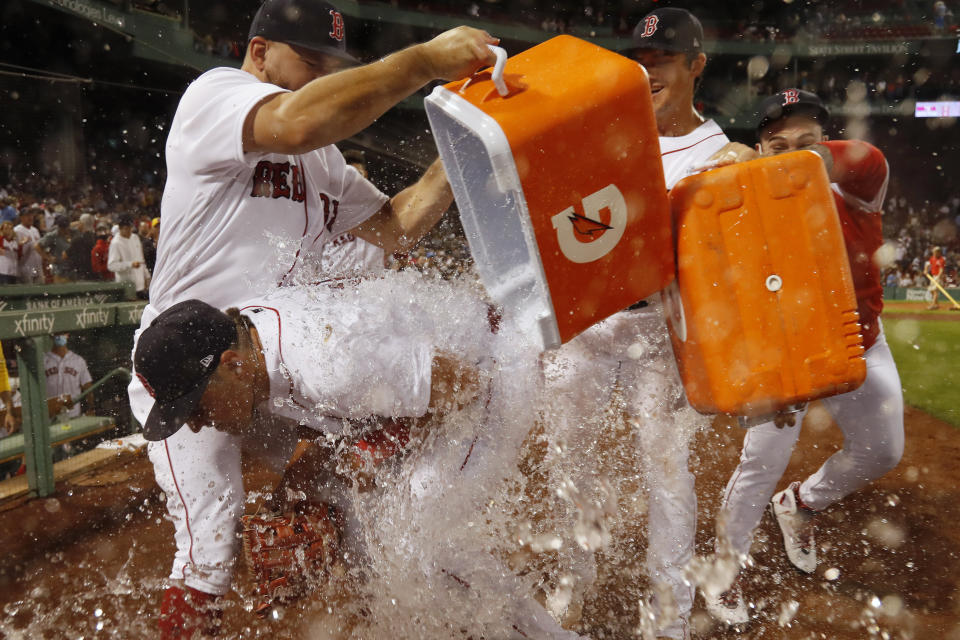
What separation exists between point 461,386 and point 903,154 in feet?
103

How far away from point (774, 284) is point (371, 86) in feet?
3.54

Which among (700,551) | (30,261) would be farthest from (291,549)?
(30,261)

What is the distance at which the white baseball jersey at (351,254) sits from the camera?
2.64 metres

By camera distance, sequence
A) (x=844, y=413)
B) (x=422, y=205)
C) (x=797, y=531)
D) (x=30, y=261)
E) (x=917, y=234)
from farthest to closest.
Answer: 1. (x=917, y=234)
2. (x=30, y=261)
3. (x=797, y=531)
4. (x=844, y=413)
5. (x=422, y=205)

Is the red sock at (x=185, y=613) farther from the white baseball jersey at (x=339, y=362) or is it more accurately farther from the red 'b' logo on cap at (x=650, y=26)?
the red 'b' logo on cap at (x=650, y=26)

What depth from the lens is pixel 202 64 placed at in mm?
15586

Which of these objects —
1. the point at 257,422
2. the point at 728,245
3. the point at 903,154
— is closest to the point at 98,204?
the point at 257,422

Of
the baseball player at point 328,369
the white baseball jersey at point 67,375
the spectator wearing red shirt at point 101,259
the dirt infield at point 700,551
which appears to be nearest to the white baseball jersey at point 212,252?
the baseball player at point 328,369

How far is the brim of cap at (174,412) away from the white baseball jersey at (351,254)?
944mm

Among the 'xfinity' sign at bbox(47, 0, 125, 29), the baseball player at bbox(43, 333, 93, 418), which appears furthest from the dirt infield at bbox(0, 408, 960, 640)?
the 'xfinity' sign at bbox(47, 0, 125, 29)

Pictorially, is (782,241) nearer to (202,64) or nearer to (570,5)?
(202,64)

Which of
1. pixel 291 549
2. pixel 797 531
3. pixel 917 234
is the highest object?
pixel 291 549

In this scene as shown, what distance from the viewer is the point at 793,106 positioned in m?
2.74

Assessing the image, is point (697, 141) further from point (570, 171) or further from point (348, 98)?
point (348, 98)
